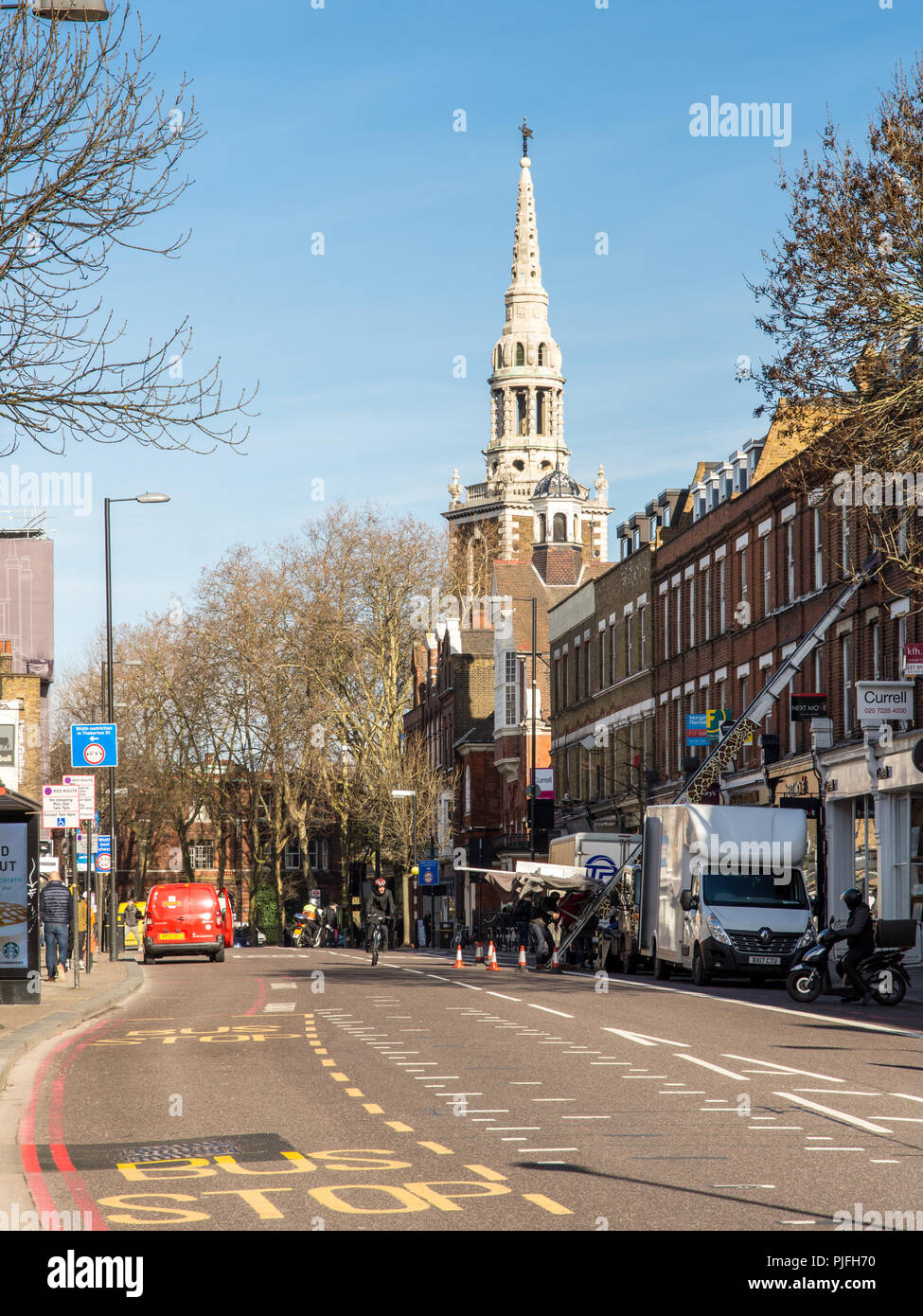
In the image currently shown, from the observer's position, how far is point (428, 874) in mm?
74312

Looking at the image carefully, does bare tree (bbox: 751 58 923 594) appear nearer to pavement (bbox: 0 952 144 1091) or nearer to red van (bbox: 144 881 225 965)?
pavement (bbox: 0 952 144 1091)

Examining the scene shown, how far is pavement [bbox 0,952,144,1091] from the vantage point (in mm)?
18125

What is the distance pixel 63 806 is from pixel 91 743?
1646 mm

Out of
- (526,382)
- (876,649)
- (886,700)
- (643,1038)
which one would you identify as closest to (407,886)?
(876,649)

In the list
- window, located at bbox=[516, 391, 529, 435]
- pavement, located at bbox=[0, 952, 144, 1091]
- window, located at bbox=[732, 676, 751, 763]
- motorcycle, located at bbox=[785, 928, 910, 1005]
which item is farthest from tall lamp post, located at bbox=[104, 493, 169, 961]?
window, located at bbox=[516, 391, 529, 435]

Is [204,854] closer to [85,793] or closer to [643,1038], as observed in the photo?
[85,793]

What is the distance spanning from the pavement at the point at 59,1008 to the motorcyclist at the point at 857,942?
33.0 ft

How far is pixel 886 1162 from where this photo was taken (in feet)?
33.8

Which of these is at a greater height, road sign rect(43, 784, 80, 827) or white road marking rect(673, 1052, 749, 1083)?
road sign rect(43, 784, 80, 827)

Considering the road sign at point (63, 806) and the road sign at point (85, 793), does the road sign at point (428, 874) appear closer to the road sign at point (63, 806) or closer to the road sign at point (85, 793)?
the road sign at point (85, 793)

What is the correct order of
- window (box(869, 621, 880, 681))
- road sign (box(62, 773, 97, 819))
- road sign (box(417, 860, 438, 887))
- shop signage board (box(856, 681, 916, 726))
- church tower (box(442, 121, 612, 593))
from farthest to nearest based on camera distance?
church tower (box(442, 121, 612, 593)) → road sign (box(417, 860, 438, 887)) → window (box(869, 621, 880, 681)) → shop signage board (box(856, 681, 916, 726)) → road sign (box(62, 773, 97, 819))

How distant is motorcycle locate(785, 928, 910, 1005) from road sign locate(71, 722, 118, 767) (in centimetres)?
1350

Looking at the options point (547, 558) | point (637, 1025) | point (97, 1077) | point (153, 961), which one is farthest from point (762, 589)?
point (547, 558)
